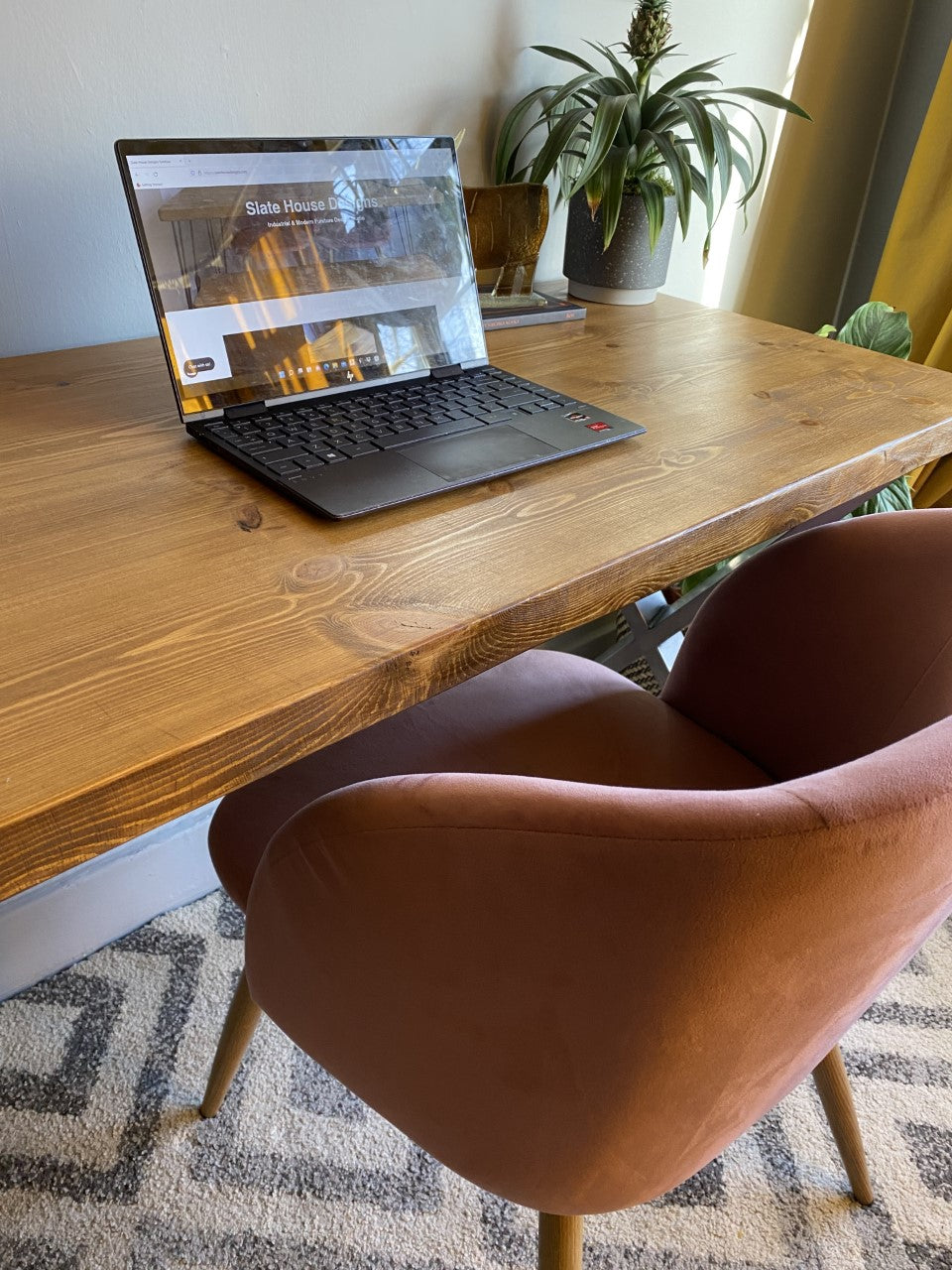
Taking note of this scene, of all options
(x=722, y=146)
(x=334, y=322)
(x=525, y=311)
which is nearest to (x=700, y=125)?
(x=722, y=146)

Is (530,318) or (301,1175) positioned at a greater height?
(530,318)

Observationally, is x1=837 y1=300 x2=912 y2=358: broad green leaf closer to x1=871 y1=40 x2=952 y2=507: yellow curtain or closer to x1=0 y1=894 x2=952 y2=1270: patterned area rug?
x1=871 y1=40 x2=952 y2=507: yellow curtain

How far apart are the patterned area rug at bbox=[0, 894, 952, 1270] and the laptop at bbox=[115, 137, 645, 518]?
0.77 metres

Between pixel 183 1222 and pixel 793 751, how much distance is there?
2.56ft

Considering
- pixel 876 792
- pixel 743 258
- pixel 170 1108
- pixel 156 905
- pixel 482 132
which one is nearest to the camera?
pixel 876 792

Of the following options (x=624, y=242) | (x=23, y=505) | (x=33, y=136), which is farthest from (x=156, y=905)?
(x=624, y=242)

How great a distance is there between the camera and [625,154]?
1116 millimetres

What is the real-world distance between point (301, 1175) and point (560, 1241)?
0.43 m

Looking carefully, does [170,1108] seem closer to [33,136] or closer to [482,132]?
[33,136]

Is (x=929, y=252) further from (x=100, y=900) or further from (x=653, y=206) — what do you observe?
(x=100, y=900)

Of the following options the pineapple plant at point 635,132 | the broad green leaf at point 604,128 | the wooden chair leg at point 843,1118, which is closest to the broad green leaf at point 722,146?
the pineapple plant at point 635,132

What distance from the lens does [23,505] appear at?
2.25 ft

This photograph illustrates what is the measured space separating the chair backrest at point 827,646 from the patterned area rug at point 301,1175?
51 cm

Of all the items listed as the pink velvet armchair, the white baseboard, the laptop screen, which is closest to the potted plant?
the laptop screen
